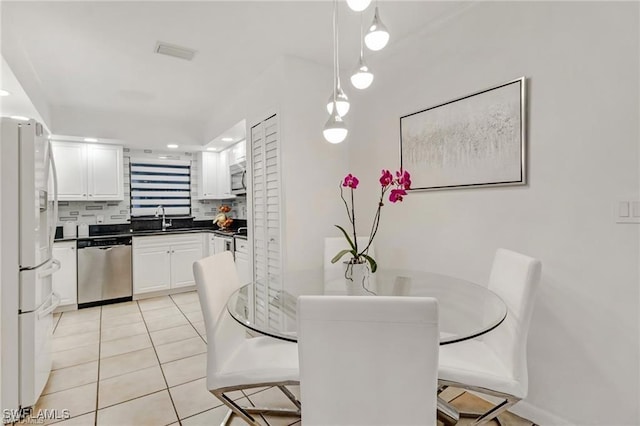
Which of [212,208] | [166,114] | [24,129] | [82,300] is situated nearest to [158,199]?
[212,208]

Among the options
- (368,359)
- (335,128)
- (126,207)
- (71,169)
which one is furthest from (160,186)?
(368,359)

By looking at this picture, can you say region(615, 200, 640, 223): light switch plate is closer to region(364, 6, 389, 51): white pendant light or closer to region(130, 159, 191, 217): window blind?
region(364, 6, 389, 51): white pendant light

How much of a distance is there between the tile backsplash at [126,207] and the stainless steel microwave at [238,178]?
1.52 feet

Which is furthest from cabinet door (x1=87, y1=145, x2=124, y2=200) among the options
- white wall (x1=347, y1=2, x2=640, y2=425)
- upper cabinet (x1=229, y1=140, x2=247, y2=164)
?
white wall (x1=347, y1=2, x2=640, y2=425)

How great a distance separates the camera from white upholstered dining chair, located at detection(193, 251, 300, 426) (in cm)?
145

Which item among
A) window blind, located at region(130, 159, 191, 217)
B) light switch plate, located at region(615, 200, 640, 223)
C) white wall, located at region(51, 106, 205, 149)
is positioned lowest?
light switch plate, located at region(615, 200, 640, 223)

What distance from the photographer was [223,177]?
518cm

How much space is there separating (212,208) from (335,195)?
10.8 feet

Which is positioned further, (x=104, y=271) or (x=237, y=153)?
(x=237, y=153)

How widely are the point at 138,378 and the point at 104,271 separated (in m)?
2.39

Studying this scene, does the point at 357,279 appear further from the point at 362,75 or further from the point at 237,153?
the point at 237,153

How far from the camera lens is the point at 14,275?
6.28ft

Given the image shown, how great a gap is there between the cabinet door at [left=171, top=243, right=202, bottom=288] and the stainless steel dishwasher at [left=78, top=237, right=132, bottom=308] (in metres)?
0.55

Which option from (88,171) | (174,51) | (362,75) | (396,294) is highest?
(174,51)
